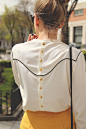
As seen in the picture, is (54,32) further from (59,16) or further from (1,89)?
(1,89)

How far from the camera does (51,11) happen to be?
80cm

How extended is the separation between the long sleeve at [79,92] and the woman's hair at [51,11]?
252 millimetres

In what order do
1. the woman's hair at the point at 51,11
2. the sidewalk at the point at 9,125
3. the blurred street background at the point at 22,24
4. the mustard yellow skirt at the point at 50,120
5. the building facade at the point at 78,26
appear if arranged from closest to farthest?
the woman's hair at the point at 51,11 < the mustard yellow skirt at the point at 50,120 < the blurred street background at the point at 22,24 < the building facade at the point at 78,26 < the sidewalk at the point at 9,125

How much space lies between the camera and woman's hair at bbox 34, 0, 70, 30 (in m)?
0.80

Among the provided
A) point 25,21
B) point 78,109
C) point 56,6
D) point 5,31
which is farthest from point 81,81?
point 5,31

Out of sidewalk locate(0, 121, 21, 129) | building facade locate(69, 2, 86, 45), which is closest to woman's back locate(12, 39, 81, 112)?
building facade locate(69, 2, 86, 45)

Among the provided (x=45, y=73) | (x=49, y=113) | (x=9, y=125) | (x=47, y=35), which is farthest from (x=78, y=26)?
(x=9, y=125)

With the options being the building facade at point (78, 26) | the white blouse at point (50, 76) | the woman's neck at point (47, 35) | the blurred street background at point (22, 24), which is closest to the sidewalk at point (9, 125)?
the blurred street background at point (22, 24)

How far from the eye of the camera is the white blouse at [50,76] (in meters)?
0.83

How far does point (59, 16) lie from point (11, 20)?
562 millimetres

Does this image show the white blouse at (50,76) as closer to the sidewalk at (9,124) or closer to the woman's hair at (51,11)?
the woman's hair at (51,11)

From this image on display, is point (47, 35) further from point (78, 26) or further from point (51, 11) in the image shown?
point (78, 26)

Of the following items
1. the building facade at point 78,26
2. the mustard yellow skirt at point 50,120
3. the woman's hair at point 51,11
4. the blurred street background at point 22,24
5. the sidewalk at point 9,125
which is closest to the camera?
the woman's hair at point 51,11

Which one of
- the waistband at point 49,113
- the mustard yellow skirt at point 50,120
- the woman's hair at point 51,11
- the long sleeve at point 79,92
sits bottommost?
the mustard yellow skirt at point 50,120
